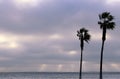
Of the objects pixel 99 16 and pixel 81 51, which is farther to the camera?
pixel 81 51

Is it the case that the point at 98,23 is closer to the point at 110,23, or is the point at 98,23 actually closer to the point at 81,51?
the point at 110,23

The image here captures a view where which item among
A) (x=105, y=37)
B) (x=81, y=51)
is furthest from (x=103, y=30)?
(x=81, y=51)

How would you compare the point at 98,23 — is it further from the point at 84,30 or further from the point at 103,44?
the point at 84,30

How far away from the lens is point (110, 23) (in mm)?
72812

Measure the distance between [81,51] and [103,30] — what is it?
15.5m

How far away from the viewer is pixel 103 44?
71.3 meters

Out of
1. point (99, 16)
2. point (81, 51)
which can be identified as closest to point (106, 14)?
point (99, 16)

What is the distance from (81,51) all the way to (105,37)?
16.2 meters

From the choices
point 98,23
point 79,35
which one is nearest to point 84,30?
point 79,35

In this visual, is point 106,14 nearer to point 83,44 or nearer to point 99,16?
point 99,16

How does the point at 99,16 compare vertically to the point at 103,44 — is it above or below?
above

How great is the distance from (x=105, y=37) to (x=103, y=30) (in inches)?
58.2

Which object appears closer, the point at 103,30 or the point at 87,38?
the point at 103,30

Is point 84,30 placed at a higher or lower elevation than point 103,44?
higher
